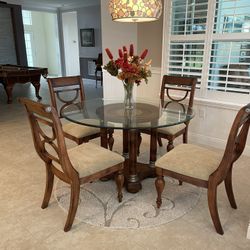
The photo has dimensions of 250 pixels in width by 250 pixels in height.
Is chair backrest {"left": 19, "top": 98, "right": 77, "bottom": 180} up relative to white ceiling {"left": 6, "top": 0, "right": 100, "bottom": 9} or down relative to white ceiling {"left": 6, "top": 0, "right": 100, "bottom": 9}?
down

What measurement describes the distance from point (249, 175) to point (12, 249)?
2.24m

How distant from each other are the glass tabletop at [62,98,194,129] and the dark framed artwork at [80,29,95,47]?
249 inches

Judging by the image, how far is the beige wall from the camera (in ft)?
11.3

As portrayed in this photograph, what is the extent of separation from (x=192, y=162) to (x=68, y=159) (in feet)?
2.88

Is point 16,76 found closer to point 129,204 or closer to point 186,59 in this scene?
point 186,59

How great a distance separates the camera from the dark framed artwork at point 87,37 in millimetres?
8391

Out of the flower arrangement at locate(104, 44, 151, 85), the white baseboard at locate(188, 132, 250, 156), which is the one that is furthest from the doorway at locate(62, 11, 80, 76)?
the flower arrangement at locate(104, 44, 151, 85)

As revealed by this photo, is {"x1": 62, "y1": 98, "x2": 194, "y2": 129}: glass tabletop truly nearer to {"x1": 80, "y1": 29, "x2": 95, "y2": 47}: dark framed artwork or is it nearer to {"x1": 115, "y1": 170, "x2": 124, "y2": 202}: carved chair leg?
{"x1": 115, "y1": 170, "x2": 124, "y2": 202}: carved chair leg

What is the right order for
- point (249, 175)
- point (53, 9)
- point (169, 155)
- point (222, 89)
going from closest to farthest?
point (169, 155)
point (249, 175)
point (222, 89)
point (53, 9)

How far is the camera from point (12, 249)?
5.30 feet

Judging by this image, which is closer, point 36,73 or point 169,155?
point 169,155

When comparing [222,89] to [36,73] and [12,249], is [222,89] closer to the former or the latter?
[12,249]

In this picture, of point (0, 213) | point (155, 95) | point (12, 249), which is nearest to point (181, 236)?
point (12, 249)

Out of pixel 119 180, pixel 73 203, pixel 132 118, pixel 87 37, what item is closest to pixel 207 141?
pixel 132 118
